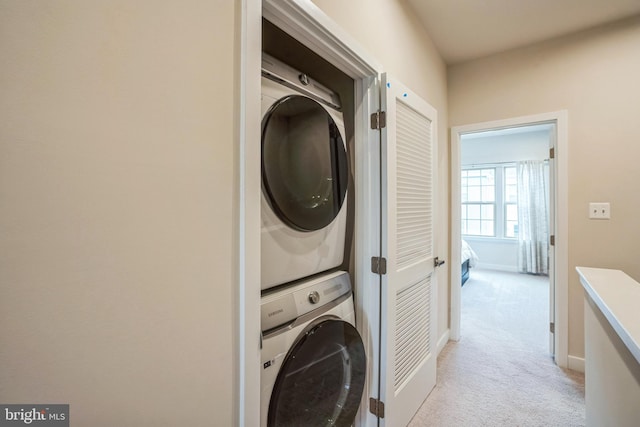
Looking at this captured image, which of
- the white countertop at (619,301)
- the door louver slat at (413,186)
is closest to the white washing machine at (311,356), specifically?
the door louver slat at (413,186)

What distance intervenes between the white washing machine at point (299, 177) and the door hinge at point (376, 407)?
2.51 feet

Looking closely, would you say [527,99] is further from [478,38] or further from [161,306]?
[161,306]

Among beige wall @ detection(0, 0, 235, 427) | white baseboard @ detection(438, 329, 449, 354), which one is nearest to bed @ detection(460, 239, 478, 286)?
white baseboard @ detection(438, 329, 449, 354)

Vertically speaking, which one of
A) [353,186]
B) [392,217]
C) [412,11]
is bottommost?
[392,217]

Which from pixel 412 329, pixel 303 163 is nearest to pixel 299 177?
pixel 303 163

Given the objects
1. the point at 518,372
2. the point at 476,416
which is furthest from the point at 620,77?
the point at 476,416

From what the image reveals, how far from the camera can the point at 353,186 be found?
1604mm

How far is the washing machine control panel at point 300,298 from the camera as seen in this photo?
3.45 feet

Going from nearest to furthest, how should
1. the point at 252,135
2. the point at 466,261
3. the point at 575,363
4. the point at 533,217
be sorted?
the point at 252,135 < the point at 575,363 < the point at 466,261 < the point at 533,217

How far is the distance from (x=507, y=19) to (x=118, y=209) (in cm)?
280

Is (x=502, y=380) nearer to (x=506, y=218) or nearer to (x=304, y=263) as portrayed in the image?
(x=304, y=263)

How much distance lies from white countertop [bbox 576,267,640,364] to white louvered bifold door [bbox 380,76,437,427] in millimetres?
831

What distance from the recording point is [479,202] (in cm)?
599

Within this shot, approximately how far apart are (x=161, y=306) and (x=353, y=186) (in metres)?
1.16
